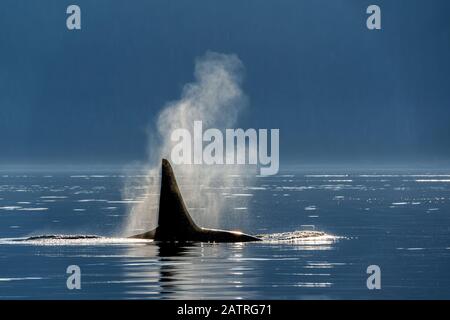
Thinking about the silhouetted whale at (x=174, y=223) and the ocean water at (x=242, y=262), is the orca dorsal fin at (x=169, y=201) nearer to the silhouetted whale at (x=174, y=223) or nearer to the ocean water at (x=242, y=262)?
the silhouetted whale at (x=174, y=223)

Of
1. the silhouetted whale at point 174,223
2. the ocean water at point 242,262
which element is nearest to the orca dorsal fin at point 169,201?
the silhouetted whale at point 174,223

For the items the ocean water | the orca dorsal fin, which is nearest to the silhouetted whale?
the orca dorsal fin

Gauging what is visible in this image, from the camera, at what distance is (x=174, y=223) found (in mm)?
46812

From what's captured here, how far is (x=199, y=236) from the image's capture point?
47.7 meters

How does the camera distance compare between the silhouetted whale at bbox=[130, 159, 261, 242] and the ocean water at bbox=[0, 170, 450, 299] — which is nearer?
the ocean water at bbox=[0, 170, 450, 299]

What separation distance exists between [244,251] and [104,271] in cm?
778

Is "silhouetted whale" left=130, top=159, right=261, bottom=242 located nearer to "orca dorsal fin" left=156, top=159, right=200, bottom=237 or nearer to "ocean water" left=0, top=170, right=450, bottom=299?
"orca dorsal fin" left=156, top=159, right=200, bottom=237

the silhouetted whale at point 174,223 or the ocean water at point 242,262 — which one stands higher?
the silhouetted whale at point 174,223

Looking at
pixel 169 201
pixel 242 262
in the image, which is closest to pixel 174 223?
pixel 169 201

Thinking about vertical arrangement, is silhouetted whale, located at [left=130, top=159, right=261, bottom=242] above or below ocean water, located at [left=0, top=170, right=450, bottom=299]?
above

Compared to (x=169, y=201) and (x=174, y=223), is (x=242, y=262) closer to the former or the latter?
(x=169, y=201)

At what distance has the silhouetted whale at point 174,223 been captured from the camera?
46031 mm

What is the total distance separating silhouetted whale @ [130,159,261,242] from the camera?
4603 cm
